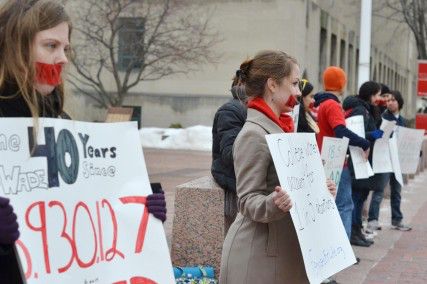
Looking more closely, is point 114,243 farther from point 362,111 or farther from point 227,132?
point 362,111

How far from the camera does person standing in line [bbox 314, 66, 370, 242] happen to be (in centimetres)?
745

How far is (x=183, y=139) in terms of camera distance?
27.5 meters

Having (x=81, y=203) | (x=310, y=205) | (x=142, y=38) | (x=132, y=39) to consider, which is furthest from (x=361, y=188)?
(x=132, y=39)

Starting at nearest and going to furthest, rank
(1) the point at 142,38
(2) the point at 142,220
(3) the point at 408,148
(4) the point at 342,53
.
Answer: (2) the point at 142,220 < (3) the point at 408,148 < (1) the point at 142,38 < (4) the point at 342,53

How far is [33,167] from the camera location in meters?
2.46

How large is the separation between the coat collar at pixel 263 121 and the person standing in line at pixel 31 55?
117cm

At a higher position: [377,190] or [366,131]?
[366,131]

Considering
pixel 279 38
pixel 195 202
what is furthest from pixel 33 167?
pixel 279 38

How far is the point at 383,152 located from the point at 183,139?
720 inches

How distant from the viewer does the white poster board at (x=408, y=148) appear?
11359mm

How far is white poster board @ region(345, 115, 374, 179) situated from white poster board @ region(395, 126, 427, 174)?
10.2ft

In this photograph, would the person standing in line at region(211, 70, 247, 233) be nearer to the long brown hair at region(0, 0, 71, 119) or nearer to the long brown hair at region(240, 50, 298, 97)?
the long brown hair at region(240, 50, 298, 97)

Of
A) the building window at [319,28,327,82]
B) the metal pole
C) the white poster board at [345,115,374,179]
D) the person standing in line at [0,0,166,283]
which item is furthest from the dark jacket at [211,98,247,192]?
the building window at [319,28,327,82]

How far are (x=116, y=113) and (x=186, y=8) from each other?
43.8 ft
